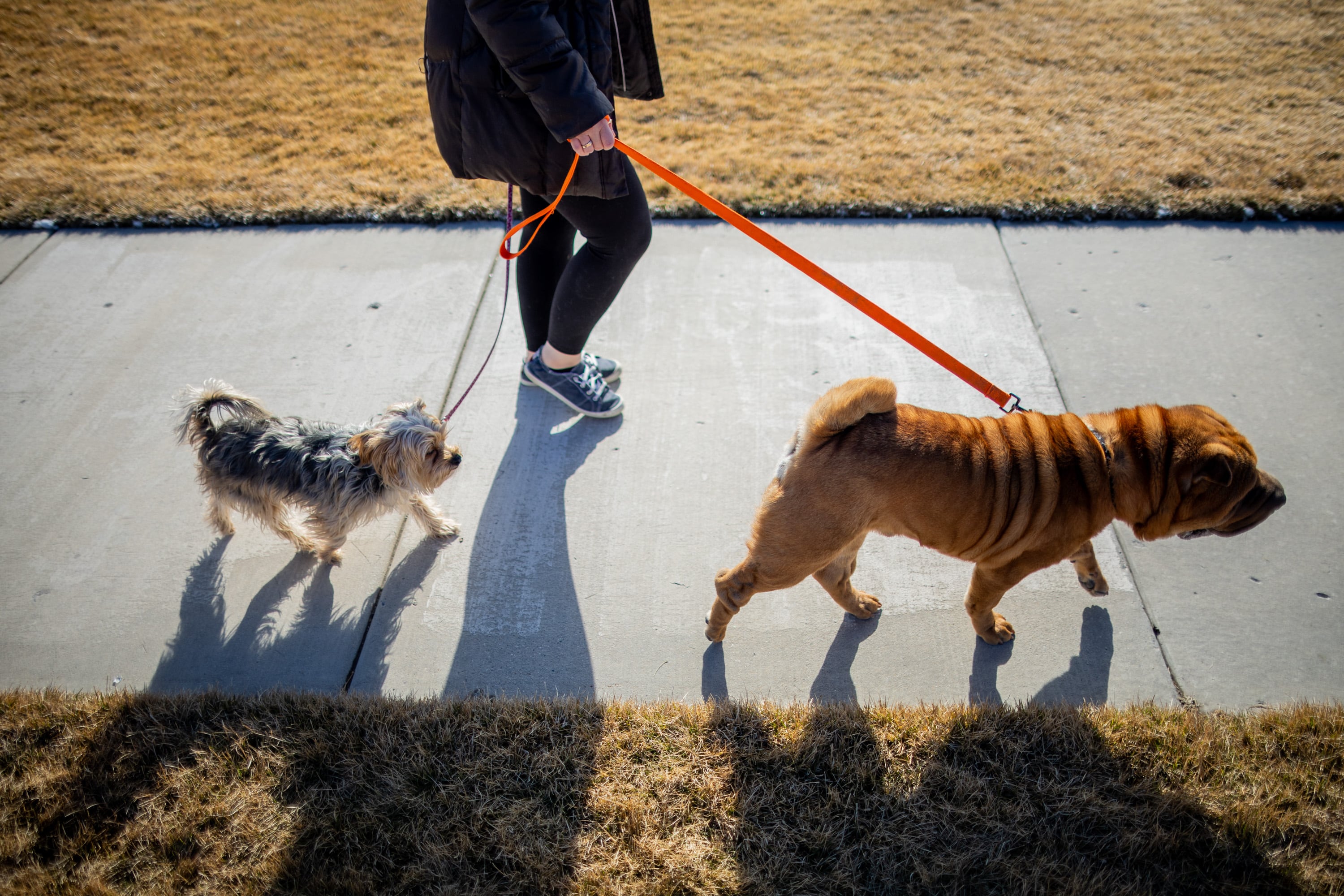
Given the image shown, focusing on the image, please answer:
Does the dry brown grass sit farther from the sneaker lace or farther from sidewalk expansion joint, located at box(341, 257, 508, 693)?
the sneaker lace

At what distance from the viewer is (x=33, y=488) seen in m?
3.29

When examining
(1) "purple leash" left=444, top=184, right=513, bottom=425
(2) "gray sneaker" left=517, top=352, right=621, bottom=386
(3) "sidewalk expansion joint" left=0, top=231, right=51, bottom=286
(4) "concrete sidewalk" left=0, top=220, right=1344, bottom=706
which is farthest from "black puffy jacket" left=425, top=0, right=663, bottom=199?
(3) "sidewalk expansion joint" left=0, top=231, right=51, bottom=286

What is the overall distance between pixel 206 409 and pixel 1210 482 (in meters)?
3.69

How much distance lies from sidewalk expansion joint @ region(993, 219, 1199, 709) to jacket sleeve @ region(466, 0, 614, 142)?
2.70m

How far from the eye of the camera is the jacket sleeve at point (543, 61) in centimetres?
216

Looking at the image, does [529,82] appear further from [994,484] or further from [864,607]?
[864,607]

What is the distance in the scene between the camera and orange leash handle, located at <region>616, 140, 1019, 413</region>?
2.51 m

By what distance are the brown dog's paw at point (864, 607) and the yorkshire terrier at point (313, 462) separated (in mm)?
1744

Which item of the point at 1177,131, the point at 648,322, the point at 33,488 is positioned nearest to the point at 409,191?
the point at 648,322

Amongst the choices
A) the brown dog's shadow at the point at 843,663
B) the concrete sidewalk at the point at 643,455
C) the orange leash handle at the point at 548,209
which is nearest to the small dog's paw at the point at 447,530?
the concrete sidewalk at the point at 643,455

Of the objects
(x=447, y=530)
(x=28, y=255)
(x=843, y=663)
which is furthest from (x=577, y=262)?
(x=28, y=255)

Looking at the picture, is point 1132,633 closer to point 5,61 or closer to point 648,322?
point 648,322

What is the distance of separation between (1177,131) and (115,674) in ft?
23.6

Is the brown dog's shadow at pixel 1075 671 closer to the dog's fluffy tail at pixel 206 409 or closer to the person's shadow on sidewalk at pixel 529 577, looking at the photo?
the person's shadow on sidewalk at pixel 529 577
